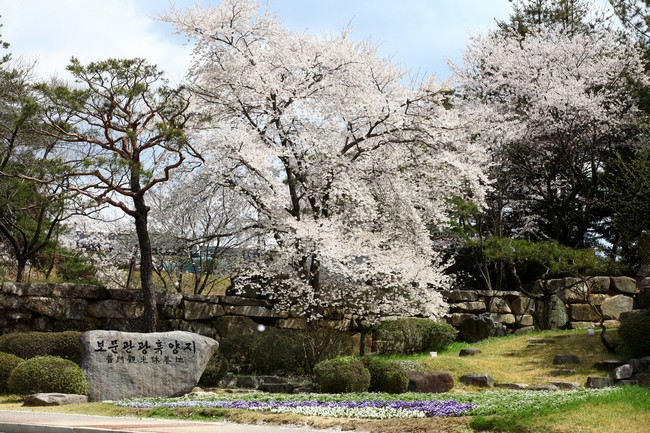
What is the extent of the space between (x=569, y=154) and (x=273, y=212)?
14.0 meters

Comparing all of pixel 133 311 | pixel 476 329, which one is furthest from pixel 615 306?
pixel 133 311

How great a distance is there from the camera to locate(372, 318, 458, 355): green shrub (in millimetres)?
21547

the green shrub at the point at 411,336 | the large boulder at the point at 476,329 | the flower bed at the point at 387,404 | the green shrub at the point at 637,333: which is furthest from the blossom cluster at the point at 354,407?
the large boulder at the point at 476,329

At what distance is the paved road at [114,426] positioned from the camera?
939cm

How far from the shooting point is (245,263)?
2106cm

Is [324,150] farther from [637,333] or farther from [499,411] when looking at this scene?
[499,411]

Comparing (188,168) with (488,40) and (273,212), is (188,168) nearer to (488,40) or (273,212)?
(273,212)

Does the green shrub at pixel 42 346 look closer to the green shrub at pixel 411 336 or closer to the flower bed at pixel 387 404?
the flower bed at pixel 387 404

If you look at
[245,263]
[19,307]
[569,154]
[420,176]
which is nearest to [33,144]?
[19,307]

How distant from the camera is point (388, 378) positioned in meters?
A: 14.7

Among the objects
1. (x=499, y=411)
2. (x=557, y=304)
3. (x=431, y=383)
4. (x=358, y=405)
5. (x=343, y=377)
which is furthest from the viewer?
(x=557, y=304)

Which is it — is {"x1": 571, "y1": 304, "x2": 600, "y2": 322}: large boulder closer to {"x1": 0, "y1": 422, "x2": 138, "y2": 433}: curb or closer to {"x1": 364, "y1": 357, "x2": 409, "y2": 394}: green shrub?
{"x1": 364, "y1": 357, "x2": 409, "y2": 394}: green shrub

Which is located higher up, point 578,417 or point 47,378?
point 47,378

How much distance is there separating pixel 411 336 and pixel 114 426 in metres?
12.8
